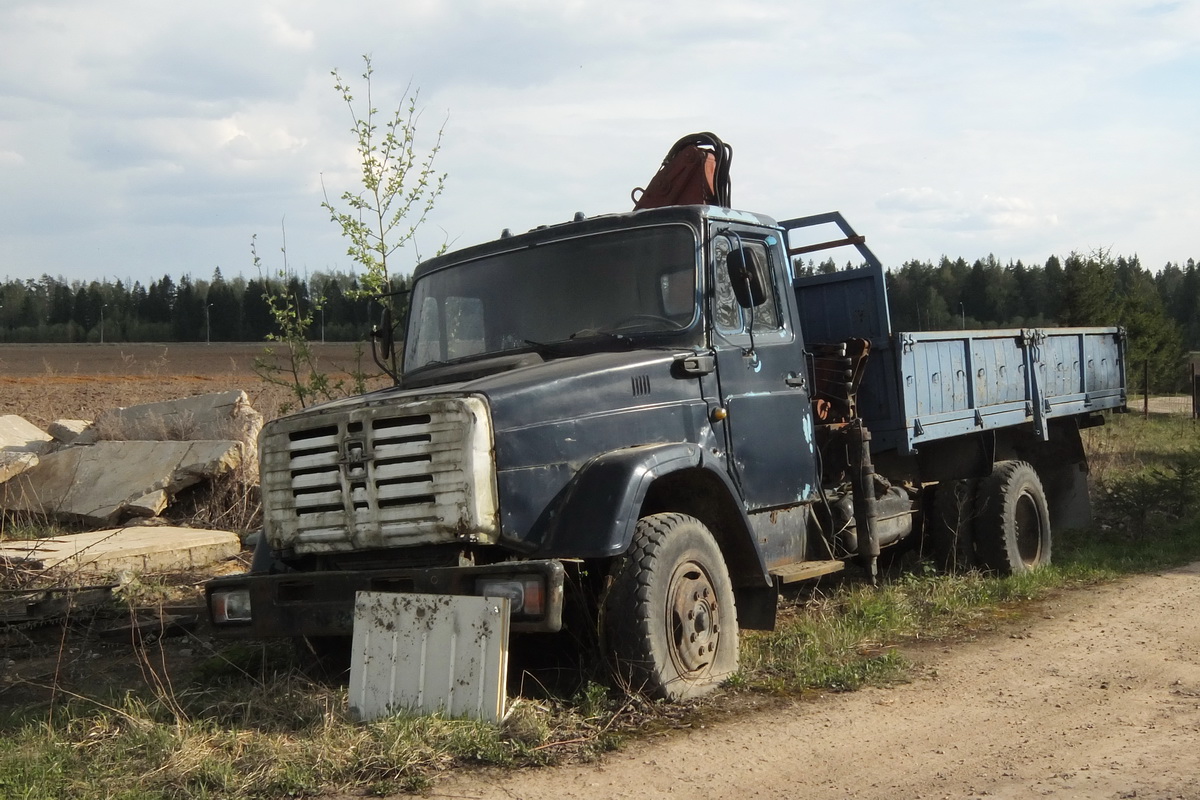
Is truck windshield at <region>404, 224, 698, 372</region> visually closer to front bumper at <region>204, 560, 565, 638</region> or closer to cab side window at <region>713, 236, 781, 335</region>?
cab side window at <region>713, 236, 781, 335</region>

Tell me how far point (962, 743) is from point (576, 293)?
299 centimetres

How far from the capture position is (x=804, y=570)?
6.53 m

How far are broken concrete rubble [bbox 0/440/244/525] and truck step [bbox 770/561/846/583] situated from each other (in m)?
6.48

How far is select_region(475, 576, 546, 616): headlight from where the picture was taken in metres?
4.82

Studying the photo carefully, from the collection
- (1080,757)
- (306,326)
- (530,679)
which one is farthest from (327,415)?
(306,326)

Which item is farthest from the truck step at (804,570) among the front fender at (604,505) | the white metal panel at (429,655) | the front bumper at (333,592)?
the white metal panel at (429,655)

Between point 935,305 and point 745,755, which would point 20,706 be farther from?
point 935,305

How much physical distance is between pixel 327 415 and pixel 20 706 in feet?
8.07

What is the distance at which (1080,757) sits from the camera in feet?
15.1

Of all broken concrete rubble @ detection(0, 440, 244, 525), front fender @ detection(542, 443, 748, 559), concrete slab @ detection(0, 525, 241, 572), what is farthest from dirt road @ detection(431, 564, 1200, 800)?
broken concrete rubble @ detection(0, 440, 244, 525)

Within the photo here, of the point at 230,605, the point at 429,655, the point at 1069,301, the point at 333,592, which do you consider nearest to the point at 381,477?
the point at 333,592

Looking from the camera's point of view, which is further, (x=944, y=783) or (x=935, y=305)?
(x=935, y=305)

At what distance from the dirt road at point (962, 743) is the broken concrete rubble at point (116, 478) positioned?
7315mm

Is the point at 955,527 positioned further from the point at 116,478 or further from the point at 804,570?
the point at 116,478
